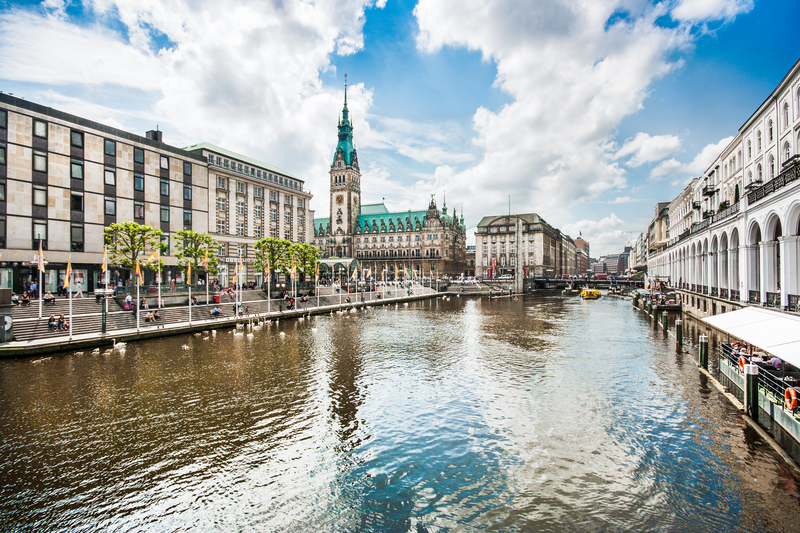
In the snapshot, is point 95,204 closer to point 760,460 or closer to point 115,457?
point 115,457

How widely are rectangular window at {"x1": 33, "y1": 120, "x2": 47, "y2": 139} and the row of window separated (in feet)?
92.1

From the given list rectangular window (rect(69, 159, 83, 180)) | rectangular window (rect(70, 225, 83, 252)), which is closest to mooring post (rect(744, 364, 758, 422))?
rectangular window (rect(70, 225, 83, 252))

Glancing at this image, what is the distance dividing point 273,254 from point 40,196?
30.2 m

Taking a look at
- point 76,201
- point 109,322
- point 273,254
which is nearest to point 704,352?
point 109,322

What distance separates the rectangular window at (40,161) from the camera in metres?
48.9

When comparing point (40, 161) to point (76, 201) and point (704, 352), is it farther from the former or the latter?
point (704, 352)

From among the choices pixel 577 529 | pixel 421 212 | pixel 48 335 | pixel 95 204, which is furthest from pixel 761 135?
pixel 421 212

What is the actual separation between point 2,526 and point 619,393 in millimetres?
24785

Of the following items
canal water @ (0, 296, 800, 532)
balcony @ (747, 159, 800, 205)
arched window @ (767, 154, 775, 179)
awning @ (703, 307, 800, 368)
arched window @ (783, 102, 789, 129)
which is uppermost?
arched window @ (783, 102, 789, 129)

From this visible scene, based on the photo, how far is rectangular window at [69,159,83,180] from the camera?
52.7 metres

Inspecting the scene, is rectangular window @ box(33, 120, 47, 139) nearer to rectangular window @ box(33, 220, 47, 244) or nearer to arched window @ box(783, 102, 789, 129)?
rectangular window @ box(33, 220, 47, 244)

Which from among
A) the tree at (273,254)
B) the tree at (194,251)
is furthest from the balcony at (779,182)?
the tree at (194,251)

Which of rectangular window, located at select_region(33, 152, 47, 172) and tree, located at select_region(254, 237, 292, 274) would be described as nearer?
rectangular window, located at select_region(33, 152, 47, 172)

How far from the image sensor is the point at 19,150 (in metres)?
47.4
